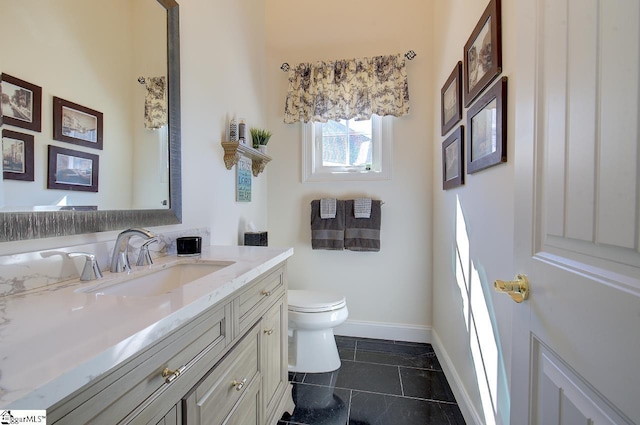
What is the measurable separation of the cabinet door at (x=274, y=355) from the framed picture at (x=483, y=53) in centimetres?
132

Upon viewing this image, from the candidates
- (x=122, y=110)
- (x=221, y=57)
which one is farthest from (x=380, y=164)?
(x=122, y=110)

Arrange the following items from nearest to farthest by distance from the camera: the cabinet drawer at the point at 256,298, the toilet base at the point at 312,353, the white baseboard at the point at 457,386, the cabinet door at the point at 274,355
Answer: the cabinet drawer at the point at 256,298
the cabinet door at the point at 274,355
the white baseboard at the point at 457,386
the toilet base at the point at 312,353

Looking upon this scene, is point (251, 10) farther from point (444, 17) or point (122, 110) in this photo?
point (122, 110)

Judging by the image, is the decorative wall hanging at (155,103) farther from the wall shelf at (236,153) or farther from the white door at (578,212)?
the white door at (578,212)

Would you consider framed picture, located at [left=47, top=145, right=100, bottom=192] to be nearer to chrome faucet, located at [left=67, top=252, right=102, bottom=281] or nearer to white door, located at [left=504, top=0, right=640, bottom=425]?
chrome faucet, located at [left=67, top=252, right=102, bottom=281]

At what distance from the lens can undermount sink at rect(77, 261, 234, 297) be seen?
0.82m

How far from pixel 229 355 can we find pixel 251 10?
2339mm

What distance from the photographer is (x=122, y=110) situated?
3.35 feet

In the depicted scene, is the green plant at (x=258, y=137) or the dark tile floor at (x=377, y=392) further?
the green plant at (x=258, y=137)

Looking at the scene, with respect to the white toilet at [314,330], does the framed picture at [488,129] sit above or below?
above

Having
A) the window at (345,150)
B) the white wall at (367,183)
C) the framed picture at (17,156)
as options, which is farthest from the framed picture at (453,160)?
the framed picture at (17,156)

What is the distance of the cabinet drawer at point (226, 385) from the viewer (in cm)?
68

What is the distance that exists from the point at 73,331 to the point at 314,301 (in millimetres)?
1441

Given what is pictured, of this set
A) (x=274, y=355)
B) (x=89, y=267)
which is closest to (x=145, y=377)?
(x=89, y=267)
